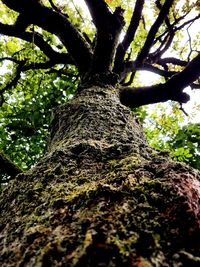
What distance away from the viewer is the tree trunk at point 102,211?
89cm

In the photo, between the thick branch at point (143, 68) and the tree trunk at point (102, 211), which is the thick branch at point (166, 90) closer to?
the thick branch at point (143, 68)

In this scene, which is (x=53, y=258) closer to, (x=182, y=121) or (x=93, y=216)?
(x=93, y=216)

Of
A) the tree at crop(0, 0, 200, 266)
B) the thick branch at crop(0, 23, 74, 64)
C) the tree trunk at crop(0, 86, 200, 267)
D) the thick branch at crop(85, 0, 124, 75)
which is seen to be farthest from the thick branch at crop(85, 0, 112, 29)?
the tree trunk at crop(0, 86, 200, 267)

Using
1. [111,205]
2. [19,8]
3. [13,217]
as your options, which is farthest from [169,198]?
[19,8]

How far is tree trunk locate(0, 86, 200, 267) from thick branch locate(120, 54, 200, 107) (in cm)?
254

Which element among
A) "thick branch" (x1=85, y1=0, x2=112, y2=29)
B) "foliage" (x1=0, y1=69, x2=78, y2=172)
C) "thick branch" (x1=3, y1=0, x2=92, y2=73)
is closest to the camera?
"thick branch" (x1=85, y1=0, x2=112, y2=29)

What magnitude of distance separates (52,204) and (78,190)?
0.14m

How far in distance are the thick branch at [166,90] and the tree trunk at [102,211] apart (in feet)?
8.34

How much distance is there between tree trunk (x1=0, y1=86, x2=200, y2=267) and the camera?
89 centimetres

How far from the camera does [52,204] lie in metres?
1.27

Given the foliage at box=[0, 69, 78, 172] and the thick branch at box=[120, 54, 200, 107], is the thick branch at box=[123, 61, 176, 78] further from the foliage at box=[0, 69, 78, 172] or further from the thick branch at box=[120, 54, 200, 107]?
the foliage at box=[0, 69, 78, 172]

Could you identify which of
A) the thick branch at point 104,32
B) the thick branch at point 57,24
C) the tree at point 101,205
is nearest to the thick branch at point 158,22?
the thick branch at point 104,32

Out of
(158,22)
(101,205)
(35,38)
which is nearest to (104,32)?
(158,22)

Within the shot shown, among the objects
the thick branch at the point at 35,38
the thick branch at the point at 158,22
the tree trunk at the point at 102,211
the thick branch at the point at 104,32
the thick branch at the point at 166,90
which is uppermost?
the thick branch at the point at 35,38
